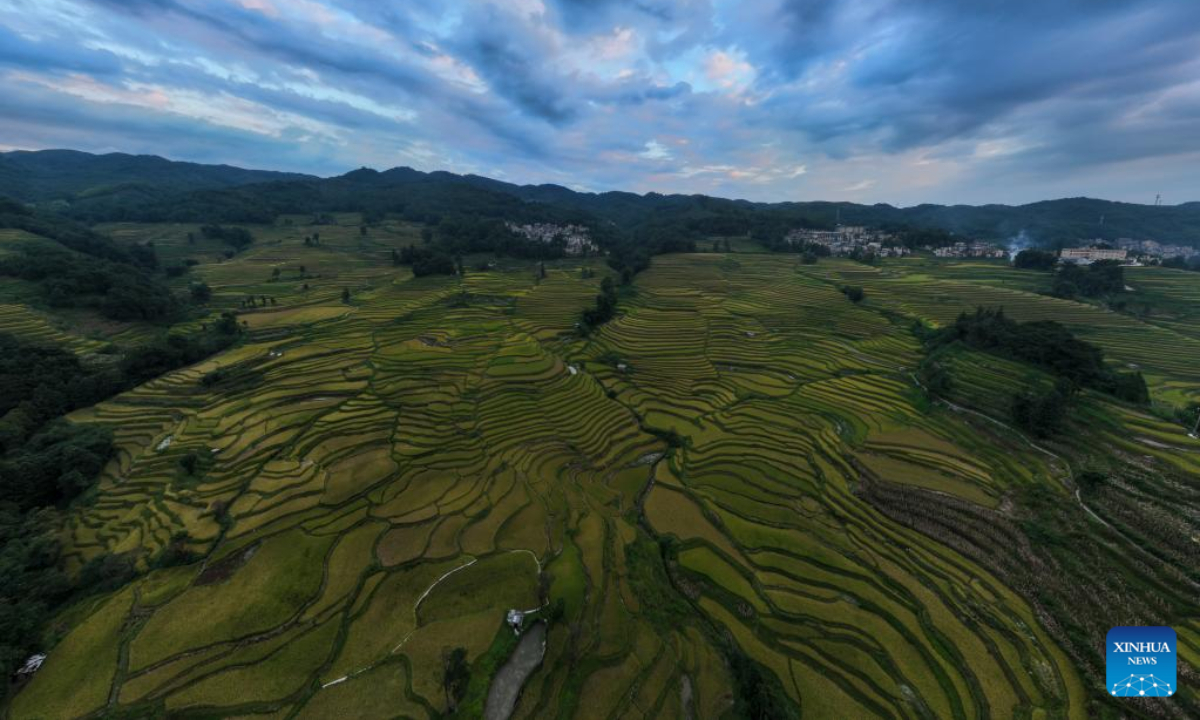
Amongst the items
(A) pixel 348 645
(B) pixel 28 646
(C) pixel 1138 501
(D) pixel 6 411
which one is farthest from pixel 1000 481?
(D) pixel 6 411

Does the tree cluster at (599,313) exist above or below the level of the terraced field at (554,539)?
above

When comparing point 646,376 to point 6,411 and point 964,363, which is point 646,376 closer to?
point 964,363

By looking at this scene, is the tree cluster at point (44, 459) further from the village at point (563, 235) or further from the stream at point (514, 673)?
the village at point (563, 235)

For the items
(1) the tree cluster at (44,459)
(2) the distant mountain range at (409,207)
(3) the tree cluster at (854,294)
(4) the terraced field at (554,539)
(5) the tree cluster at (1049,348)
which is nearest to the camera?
(4) the terraced field at (554,539)

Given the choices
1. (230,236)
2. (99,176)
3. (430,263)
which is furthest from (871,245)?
(99,176)

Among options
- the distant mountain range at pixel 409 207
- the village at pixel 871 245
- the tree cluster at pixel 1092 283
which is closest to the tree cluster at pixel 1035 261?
the tree cluster at pixel 1092 283

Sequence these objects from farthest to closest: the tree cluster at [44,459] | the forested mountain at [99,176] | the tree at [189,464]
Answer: the forested mountain at [99,176], the tree at [189,464], the tree cluster at [44,459]

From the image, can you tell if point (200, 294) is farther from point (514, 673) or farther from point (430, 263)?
point (514, 673)
